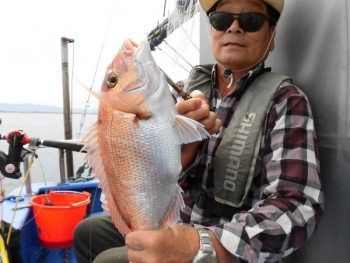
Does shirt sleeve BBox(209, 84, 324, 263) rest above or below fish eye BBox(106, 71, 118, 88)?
below

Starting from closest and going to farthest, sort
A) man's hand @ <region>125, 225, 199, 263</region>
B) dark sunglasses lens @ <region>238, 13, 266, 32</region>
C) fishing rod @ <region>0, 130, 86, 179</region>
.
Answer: man's hand @ <region>125, 225, 199, 263</region> → dark sunglasses lens @ <region>238, 13, 266, 32</region> → fishing rod @ <region>0, 130, 86, 179</region>

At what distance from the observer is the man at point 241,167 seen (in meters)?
1.18

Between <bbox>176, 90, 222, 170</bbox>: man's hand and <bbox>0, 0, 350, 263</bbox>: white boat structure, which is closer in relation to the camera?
<bbox>176, 90, 222, 170</bbox>: man's hand

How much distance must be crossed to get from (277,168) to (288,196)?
0.16 m

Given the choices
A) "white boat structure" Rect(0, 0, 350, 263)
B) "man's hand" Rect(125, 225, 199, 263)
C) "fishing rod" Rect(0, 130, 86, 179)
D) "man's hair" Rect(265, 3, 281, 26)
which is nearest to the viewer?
"man's hand" Rect(125, 225, 199, 263)

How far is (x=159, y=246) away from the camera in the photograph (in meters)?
Result: 1.01

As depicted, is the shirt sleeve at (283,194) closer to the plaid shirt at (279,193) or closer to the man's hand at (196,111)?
the plaid shirt at (279,193)

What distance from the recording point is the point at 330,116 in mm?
1587

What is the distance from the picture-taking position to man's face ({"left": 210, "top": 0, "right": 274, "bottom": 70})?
6.06ft

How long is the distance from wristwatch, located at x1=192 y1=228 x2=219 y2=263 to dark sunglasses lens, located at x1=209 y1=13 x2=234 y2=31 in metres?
1.29

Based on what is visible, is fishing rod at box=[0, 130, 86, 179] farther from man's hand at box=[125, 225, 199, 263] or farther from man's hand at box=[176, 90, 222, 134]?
man's hand at box=[125, 225, 199, 263]

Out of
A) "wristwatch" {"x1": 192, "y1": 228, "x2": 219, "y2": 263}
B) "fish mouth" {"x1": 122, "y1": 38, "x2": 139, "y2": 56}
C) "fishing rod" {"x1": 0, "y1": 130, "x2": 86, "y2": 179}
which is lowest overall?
"fishing rod" {"x1": 0, "y1": 130, "x2": 86, "y2": 179}

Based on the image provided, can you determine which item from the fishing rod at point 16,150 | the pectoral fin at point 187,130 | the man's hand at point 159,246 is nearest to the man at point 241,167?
the man's hand at point 159,246

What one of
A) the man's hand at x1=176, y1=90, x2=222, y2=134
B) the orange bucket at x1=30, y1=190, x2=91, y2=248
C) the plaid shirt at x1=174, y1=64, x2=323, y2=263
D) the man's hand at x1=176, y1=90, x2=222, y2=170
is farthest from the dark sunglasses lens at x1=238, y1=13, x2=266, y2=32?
the orange bucket at x1=30, y1=190, x2=91, y2=248
